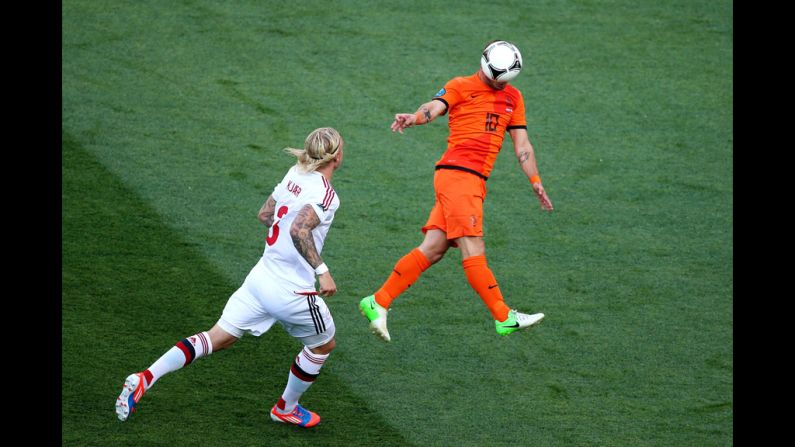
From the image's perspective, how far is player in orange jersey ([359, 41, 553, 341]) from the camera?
780 centimetres

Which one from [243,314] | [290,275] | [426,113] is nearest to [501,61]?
[426,113]

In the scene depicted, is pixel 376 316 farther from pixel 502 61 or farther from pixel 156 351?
pixel 502 61

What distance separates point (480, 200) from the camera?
26.0 ft

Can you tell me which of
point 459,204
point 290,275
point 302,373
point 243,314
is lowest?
point 302,373

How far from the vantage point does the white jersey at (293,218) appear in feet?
22.3

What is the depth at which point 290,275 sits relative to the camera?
6.96 meters

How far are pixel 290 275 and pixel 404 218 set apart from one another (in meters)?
3.72

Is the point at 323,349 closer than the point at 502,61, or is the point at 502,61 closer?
the point at 323,349

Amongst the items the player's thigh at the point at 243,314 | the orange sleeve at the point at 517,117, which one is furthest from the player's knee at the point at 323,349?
the orange sleeve at the point at 517,117

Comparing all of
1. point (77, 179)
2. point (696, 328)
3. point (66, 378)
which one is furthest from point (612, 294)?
point (77, 179)

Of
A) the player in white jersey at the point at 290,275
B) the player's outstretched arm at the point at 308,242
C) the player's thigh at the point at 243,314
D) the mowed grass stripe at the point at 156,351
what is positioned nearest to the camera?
the player's outstretched arm at the point at 308,242

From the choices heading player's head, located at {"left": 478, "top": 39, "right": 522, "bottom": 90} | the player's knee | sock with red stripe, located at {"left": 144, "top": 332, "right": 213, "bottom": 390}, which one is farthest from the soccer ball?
sock with red stripe, located at {"left": 144, "top": 332, "right": 213, "bottom": 390}

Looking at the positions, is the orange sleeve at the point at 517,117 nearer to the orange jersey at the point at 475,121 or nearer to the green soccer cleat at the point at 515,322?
the orange jersey at the point at 475,121

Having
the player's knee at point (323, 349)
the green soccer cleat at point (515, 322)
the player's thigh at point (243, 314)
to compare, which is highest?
the player's thigh at point (243, 314)
